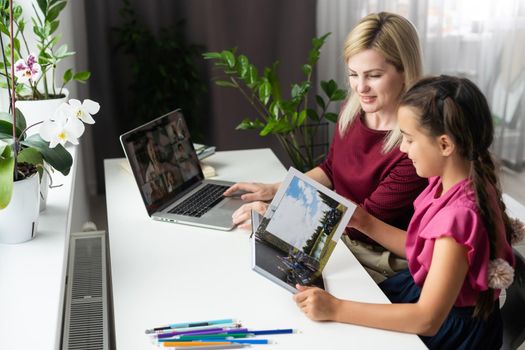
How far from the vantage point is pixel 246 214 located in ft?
5.37

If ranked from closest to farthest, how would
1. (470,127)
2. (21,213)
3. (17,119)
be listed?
(470,127)
(21,213)
(17,119)

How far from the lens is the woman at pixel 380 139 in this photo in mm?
1703

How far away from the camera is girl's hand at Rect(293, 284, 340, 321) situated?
4.02 feet

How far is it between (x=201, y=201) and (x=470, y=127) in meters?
0.82

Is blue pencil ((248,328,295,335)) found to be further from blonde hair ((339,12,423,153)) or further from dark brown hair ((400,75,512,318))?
blonde hair ((339,12,423,153))

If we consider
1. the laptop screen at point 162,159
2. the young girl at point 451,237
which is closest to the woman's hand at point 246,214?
the laptop screen at point 162,159

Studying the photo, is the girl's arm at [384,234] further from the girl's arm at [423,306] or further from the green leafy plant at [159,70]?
the green leafy plant at [159,70]

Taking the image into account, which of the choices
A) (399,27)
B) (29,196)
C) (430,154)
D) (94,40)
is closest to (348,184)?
(399,27)

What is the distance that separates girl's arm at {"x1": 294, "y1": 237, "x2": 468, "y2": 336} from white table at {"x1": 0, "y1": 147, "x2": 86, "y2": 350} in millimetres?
478

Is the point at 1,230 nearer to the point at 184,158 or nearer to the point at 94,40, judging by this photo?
the point at 184,158

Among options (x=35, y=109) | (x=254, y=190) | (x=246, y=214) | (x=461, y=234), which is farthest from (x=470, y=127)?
(x=35, y=109)

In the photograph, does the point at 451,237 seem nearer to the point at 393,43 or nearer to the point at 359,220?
the point at 359,220

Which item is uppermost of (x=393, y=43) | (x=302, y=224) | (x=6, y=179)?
(x=393, y=43)

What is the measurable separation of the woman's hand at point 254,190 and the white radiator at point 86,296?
1.37 ft
